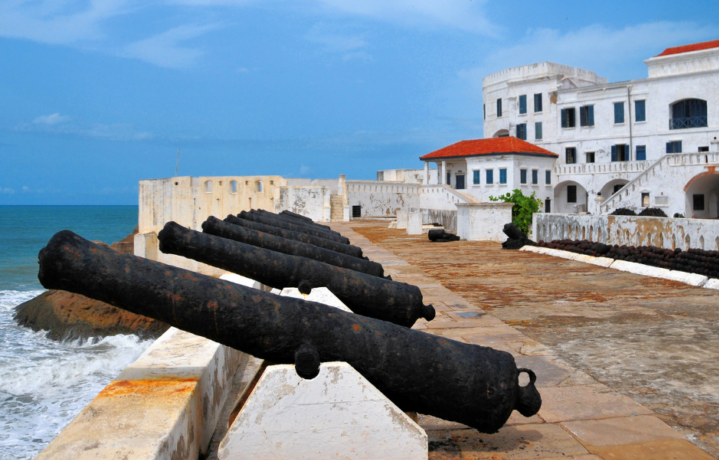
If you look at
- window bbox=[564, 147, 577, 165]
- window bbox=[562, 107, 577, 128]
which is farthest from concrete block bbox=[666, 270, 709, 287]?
window bbox=[562, 107, 577, 128]

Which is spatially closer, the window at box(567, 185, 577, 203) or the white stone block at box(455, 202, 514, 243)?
the white stone block at box(455, 202, 514, 243)

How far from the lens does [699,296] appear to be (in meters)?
6.44

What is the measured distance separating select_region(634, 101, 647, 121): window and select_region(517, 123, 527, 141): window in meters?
7.54

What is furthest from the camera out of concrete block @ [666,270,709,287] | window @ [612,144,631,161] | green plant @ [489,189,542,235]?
window @ [612,144,631,161]

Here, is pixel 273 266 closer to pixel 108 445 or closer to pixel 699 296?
pixel 108 445

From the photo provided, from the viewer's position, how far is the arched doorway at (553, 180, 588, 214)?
128ft

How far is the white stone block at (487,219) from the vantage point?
14539 mm

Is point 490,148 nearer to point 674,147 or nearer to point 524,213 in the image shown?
point 674,147

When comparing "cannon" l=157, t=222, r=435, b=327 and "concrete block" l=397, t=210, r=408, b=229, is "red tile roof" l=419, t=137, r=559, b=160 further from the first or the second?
"cannon" l=157, t=222, r=435, b=327

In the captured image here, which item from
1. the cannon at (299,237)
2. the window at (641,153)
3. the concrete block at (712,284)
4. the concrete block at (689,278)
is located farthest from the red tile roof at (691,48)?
the cannon at (299,237)

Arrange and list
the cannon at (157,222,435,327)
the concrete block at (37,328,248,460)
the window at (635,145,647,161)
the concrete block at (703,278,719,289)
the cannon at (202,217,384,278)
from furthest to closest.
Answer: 1. the window at (635,145,647,161)
2. the concrete block at (703,278,719,289)
3. the cannon at (202,217,384,278)
4. the cannon at (157,222,435,327)
5. the concrete block at (37,328,248,460)

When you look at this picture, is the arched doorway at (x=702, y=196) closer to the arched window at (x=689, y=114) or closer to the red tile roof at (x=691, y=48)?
the arched window at (x=689, y=114)

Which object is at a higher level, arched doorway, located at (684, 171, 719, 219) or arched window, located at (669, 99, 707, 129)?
arched window, located at (669, 99, 707, 129)

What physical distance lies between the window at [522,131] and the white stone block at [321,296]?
41.4 metres
